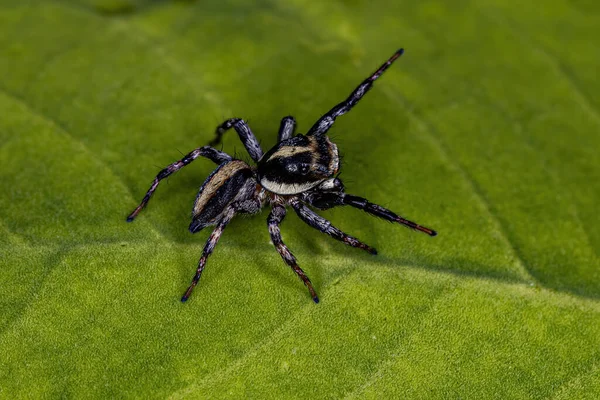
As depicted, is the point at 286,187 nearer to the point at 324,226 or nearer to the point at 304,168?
the point at 304,168

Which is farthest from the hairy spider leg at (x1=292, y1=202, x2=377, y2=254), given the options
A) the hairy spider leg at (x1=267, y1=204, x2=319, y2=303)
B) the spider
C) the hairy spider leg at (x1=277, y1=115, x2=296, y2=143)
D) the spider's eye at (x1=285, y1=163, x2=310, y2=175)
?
the hairy spider leg at (x1=277, y1=115, x2=296, y2=143)

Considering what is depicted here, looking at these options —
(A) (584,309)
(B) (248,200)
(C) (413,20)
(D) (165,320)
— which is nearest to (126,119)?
(B) (248,200)

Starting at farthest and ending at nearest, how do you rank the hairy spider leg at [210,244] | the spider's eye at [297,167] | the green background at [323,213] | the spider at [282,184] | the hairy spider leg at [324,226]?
the spider's eye at [297,167] → the spider at [282,184] → the hairy spider leg at [324,226] → the hairy spider leg at [210,244] → the green background at [323,213]

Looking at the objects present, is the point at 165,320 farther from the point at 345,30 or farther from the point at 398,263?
the point at 345,30

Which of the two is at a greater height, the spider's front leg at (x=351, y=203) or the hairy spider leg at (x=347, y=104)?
the hairy spider leg at (x=347, y=104)

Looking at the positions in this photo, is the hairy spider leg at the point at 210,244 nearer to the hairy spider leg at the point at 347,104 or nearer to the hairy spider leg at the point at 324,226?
the hairy spider leg at the point at 324,226

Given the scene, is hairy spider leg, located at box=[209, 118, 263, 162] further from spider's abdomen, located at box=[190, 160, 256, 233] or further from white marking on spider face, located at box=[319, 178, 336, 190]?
white marking on spider face, located at box=[319, 178, 336, 190]

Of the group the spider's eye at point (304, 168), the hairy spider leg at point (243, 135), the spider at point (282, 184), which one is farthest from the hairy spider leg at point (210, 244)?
the hairy spider leg at point (243, 135)

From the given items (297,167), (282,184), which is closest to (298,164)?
(297,167)
